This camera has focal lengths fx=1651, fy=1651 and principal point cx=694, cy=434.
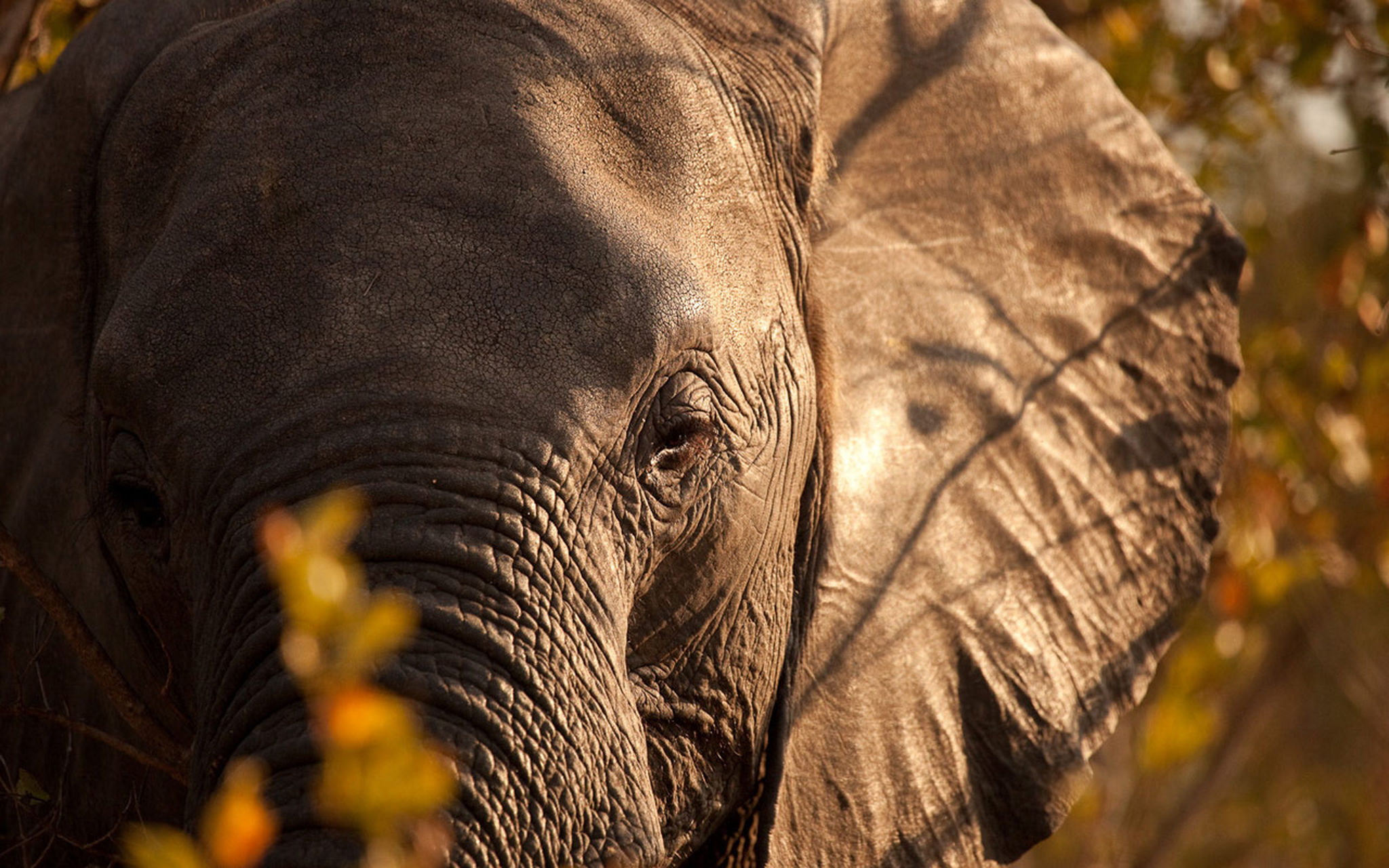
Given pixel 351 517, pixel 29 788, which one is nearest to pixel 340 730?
pixel 351 517

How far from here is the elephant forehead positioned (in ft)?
5.18

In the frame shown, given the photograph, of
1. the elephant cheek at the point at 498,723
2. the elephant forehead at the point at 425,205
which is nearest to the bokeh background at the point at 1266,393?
the elephant forehead at the point at 425,205

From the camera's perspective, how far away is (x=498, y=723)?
1441mm

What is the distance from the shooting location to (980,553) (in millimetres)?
2234

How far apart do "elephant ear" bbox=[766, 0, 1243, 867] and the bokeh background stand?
0.75 ft

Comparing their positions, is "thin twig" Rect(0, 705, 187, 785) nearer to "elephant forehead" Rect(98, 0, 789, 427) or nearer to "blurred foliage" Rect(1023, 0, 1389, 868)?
"elephant forehead" Rect(98, 0, 789, 427)

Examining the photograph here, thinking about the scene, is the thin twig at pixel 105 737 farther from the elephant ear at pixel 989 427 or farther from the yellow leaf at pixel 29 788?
the elephant ear at pixel 989 427

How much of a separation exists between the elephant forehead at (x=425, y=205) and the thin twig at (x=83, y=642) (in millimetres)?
277

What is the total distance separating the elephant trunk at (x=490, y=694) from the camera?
4.62 ft

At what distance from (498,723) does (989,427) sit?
3.35ft

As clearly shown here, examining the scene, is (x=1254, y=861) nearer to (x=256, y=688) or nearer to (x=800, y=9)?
(x=800, y=9)

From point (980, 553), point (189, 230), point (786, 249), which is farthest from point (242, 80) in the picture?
point (980, 553)

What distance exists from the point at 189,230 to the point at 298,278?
0.54 ft

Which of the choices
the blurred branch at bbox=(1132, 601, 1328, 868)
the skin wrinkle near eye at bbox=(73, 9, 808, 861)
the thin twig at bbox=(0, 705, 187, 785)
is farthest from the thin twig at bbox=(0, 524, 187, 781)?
the blurred branch at bbox=(1132, 601, 1328, 868)
